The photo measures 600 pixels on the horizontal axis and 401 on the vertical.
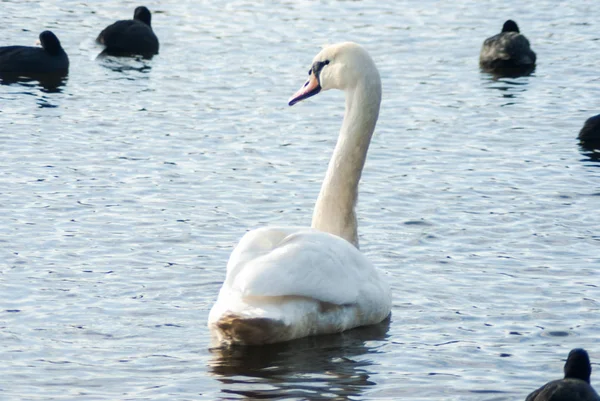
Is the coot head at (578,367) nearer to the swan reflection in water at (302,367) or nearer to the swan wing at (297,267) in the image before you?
the swan reflection in water at (302,367)

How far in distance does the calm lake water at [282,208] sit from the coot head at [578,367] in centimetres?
49

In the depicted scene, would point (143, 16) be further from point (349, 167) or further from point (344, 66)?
point (349, 167)

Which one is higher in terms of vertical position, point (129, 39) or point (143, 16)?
point (143, 16)

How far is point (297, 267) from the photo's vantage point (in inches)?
337

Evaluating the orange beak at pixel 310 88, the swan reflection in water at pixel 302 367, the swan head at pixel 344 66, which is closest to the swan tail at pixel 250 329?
the swan reflection in water at pixel 302 367

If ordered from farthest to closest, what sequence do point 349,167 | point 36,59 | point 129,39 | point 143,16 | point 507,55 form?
1. point 143,16
2. point 129,39
3. point 507,55
4. point 36,59
5. point 349,167

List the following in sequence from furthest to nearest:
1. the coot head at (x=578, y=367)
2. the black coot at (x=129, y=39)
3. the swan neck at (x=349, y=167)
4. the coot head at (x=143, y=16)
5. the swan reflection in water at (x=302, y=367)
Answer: the coot head at (x=143, y=16) < the black coot at (x=129, y=39) < the swan neck at (x=349, y=167) < the swan reflection in water at (x=302, y=367) < the coot head at (x=578, y=367)

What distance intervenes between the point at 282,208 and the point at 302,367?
3.88 m

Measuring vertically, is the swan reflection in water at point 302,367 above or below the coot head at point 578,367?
below

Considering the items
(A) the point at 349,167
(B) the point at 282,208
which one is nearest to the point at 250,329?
(A) the point at 349,167

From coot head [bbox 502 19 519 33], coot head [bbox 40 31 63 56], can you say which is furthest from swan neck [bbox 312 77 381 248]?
coot head [bbox 502 19 519 33]

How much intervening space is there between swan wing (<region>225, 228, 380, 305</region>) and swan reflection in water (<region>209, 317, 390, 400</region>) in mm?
307

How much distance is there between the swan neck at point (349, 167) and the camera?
987 centimetres

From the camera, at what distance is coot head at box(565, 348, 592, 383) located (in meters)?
7.51
